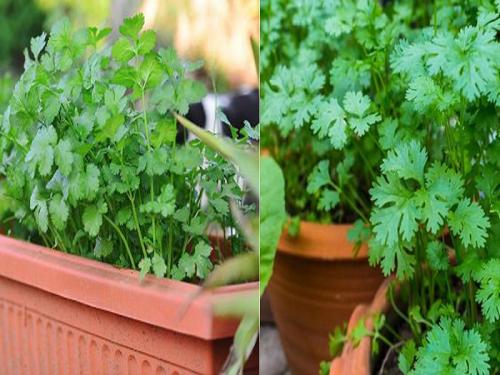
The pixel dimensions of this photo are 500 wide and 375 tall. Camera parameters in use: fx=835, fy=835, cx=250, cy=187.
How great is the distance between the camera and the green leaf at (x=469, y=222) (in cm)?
124

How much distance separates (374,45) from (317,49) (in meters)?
0.44

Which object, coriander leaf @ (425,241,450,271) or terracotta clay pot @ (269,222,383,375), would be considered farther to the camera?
terracotta clay pot @ (269,222,383,375)

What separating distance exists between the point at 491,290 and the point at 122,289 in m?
0.55

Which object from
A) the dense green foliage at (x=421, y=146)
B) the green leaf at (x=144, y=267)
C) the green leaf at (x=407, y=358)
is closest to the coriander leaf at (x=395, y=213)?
the dense green foliage at (x=421, y=146)

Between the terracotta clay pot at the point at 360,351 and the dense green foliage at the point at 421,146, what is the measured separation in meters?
0.04

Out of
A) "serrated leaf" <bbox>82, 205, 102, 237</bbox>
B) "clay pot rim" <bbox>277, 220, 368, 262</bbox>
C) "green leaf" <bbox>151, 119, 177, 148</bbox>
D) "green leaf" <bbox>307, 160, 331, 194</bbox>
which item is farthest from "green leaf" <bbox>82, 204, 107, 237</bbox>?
"clay pot rim" <bbox>277, 220, 368, 262</bbox>

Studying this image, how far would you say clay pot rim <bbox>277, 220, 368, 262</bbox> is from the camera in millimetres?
1914

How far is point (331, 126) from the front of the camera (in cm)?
147

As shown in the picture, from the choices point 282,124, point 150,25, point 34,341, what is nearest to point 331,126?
point 282,124

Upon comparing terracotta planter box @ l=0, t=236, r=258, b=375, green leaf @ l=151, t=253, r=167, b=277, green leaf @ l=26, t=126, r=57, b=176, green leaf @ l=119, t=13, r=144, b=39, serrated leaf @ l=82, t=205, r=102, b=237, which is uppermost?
green leaf @ l=119, t=13, r=144, b=39

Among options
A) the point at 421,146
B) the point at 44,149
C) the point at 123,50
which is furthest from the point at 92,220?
the point at 421,146

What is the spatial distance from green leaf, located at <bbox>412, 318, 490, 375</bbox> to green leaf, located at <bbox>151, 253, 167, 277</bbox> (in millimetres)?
434

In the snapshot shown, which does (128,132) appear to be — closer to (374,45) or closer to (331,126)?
(331,126)

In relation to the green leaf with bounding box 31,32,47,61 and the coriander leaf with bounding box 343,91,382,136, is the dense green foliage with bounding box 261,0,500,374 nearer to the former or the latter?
the coriander leaf with bounding box 343,91,382,136
